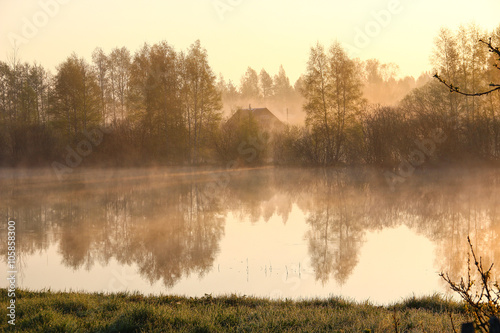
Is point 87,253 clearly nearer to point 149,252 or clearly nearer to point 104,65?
point 149,252

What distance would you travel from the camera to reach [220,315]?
5.72 meters

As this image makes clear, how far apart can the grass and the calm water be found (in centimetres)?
91

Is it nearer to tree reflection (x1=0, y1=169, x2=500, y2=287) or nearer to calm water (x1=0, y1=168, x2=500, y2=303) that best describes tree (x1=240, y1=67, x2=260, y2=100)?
tree reflection (x1=0, y1=169, x2=500, y2=287)

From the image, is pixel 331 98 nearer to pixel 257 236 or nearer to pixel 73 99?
pixel 73 99

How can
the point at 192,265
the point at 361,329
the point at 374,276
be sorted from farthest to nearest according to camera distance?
1. the point at 192,265
2. the point at 374,276
3. the point at 361,329

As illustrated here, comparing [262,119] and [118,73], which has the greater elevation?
[118,73]

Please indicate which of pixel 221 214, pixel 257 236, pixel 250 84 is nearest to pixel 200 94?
pixel 221 214

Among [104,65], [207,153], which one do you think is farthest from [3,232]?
[104,65]

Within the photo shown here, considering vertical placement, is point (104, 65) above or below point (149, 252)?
above

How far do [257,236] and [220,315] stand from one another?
Answer: 6.99 metres

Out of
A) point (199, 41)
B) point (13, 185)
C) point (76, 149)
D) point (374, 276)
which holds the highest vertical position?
point (199, 41)

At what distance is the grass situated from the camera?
5293 mm

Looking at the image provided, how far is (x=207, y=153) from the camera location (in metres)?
40.5

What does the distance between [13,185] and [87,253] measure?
17.9 metres
